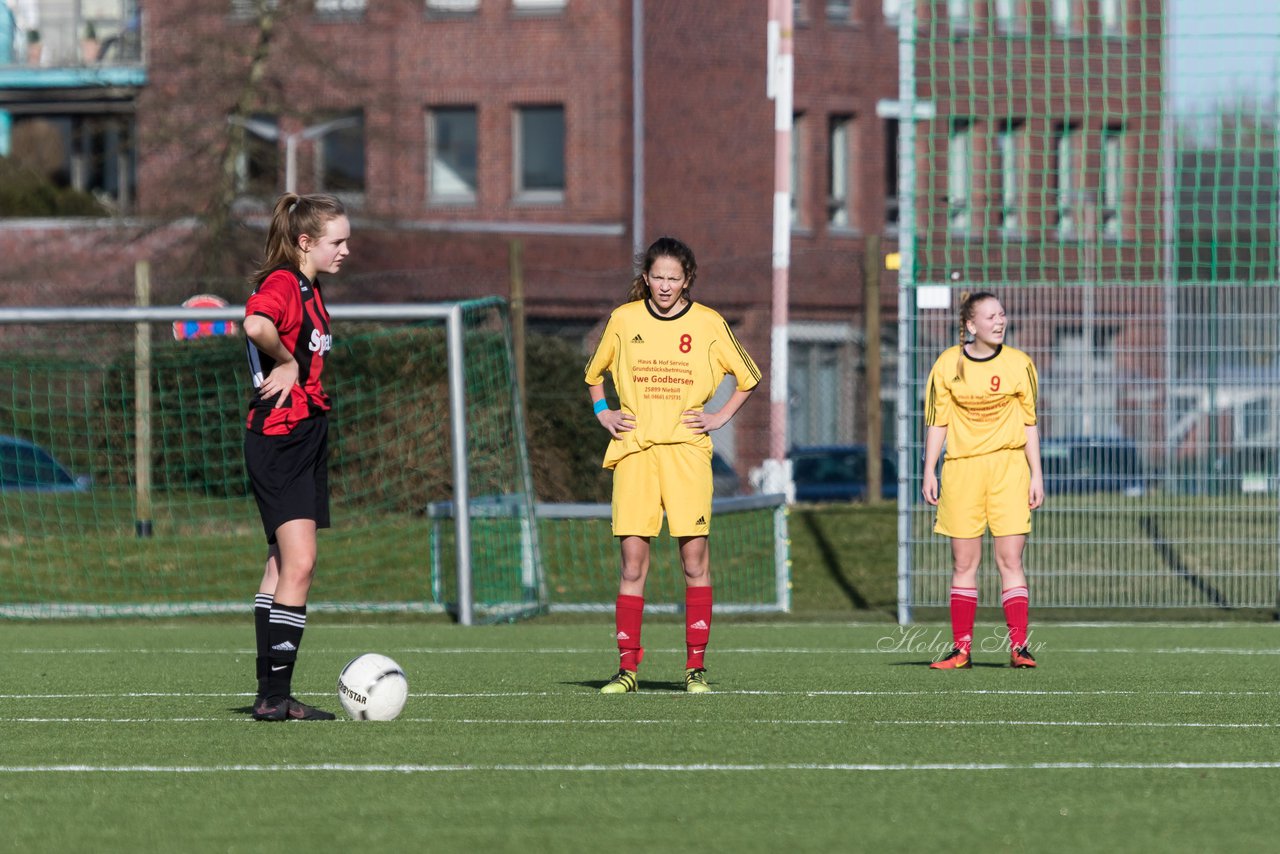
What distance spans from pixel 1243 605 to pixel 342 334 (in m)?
8.59

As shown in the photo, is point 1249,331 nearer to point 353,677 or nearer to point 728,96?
point 353,677

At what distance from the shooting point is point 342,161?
36.2 meters

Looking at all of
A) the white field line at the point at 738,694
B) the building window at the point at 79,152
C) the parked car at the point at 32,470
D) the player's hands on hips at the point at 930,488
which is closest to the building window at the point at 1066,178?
the player's hands on hips at the point at 930,488

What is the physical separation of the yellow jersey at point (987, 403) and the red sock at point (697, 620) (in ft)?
6.25

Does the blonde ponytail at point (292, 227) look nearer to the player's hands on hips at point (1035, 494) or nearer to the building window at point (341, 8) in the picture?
the player's hands on hips at point (1035, 494)

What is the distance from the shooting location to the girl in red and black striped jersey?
24.1 feet

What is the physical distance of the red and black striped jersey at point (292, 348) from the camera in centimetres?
732

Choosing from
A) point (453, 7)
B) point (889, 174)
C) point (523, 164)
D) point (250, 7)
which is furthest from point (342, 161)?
point (889, 174)

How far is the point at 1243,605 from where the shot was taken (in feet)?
45.3

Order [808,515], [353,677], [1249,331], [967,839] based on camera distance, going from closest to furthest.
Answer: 1. [967,839]
2. [353,677]
3. [1249,331]
4. [808,515]

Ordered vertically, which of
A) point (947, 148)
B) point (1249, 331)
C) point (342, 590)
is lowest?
point (342, 590)

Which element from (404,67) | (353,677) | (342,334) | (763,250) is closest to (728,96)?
(763,250)

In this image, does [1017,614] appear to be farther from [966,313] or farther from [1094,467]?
[1094,467]

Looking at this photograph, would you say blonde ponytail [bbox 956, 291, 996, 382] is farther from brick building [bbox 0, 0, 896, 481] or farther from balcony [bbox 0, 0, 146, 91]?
balcony [bbox 0, 0, 146, 91]
